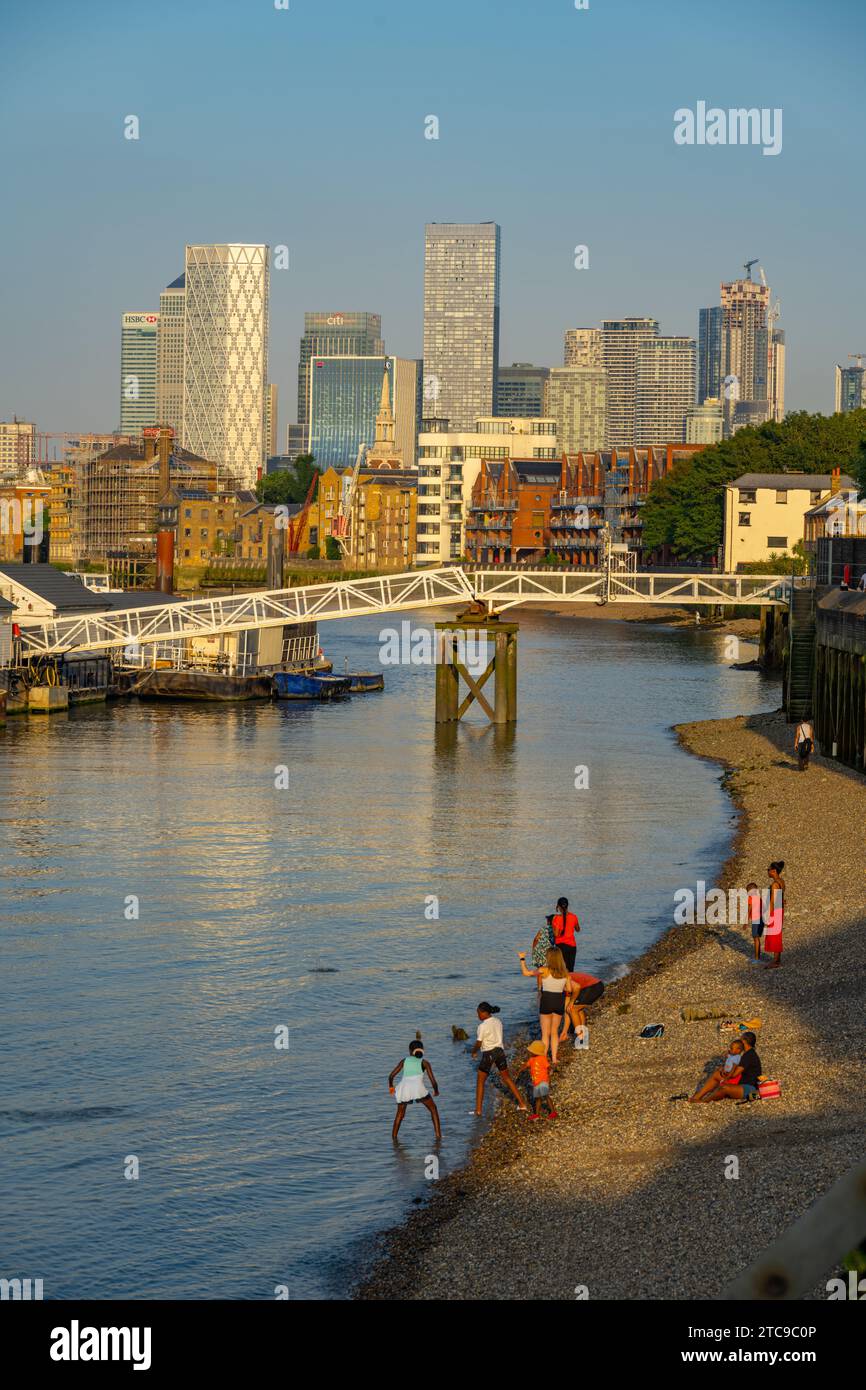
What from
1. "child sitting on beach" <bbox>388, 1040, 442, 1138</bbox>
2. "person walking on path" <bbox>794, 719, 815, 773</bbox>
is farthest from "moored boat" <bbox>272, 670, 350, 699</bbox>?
"child sitting on beach" <bbox>388, 1040, 442, 1138</bbox>

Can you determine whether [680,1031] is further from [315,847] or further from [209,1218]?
[315,847]

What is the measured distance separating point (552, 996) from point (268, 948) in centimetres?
1025

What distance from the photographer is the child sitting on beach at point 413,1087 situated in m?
22.2

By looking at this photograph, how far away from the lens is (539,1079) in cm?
2273

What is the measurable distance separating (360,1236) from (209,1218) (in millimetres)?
1822

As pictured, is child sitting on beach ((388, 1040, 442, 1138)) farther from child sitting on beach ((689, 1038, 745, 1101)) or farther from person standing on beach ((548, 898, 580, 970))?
person standing on beach ((548, 898, 580, 970))

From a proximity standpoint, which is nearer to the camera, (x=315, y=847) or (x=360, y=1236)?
(x=360, y=1236)

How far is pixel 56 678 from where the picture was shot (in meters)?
79.2

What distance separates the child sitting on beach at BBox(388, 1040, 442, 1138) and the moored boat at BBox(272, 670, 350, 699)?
6500 centimetres

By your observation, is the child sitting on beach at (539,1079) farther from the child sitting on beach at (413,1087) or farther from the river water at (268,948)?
the child sitting on beach at (413,1087)
